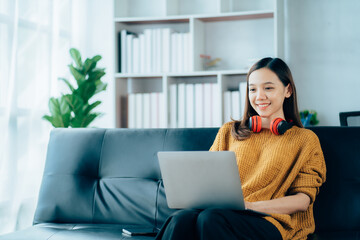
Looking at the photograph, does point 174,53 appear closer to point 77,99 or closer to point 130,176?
point 77,99

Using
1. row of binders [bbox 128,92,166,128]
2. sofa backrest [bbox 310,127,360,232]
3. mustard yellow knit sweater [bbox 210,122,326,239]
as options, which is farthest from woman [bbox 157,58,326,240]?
row of binders [bbox 128,92,166,128]

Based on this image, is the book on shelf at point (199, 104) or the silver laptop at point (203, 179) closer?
the silver laptop at point (203, 179)

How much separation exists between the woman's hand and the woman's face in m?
0.40

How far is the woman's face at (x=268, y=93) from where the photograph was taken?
6.81 feet

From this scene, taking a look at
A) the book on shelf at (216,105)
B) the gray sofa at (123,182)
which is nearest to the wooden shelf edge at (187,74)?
the book on shelf at (216,105)

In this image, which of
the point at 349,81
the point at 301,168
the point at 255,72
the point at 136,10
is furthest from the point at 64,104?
the point at 349,81

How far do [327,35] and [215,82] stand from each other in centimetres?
95

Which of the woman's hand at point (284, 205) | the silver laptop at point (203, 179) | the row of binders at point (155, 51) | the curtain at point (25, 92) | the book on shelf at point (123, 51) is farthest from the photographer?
the book on shelf at point (123, 51)

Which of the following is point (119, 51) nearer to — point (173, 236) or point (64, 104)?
point (64, 104)

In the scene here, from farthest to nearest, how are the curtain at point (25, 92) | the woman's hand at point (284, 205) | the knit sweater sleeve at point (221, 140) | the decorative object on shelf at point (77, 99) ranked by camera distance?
the decorative object on shelf at point (77, 99) < the curtain at point (25, 92) < the knit sweater sleeve at point (221, 140) < the woman's hand at point (284, 205)

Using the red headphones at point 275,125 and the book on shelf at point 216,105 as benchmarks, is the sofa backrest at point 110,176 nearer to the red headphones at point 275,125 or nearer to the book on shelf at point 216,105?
the red headphones at point 275,125

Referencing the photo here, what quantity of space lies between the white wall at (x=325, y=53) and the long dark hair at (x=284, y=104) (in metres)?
1.71

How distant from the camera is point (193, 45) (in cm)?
367

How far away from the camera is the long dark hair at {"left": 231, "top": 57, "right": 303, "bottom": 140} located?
2.08 metres
